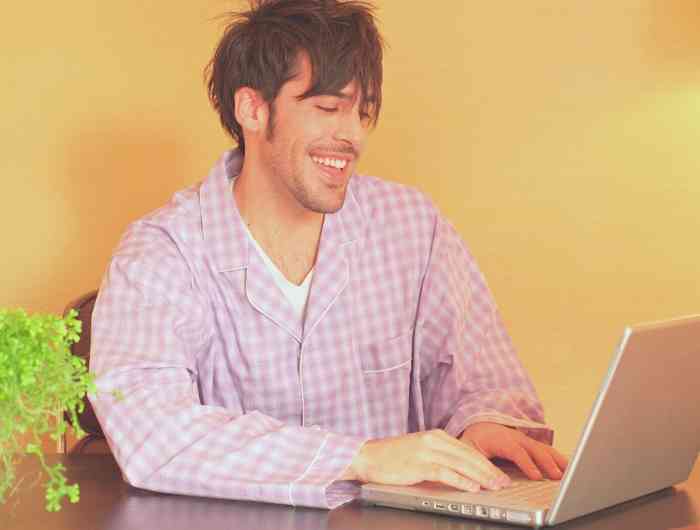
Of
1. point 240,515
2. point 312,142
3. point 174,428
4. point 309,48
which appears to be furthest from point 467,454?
point 309,48

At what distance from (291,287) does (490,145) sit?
2.69 feet

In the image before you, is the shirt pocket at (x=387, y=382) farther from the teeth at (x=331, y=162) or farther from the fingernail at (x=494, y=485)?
the fingernail at (x=494, y=485)

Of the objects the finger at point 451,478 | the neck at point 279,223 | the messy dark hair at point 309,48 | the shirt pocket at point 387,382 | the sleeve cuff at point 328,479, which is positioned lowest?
the shirt pocket at point 387,382

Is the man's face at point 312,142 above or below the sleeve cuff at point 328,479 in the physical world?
above

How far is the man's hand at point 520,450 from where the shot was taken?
163cm

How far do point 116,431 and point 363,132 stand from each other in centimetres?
77

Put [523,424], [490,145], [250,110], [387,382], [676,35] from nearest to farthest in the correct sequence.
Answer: [523,424]
[387,382]
[250,110]
[676,35]
[490,145]

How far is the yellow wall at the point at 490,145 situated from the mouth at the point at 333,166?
63cm

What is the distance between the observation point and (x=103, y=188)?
259 centimetres

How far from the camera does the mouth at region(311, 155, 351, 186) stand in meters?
2.13

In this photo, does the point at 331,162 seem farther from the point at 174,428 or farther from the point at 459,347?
the point at 174,428

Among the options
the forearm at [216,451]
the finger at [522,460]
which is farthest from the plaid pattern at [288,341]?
the finger at [522,460]

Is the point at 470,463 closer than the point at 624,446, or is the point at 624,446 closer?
the point at 624,446

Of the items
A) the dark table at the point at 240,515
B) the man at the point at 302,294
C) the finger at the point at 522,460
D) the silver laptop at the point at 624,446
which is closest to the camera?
the silver laptop at the point at 624,446
